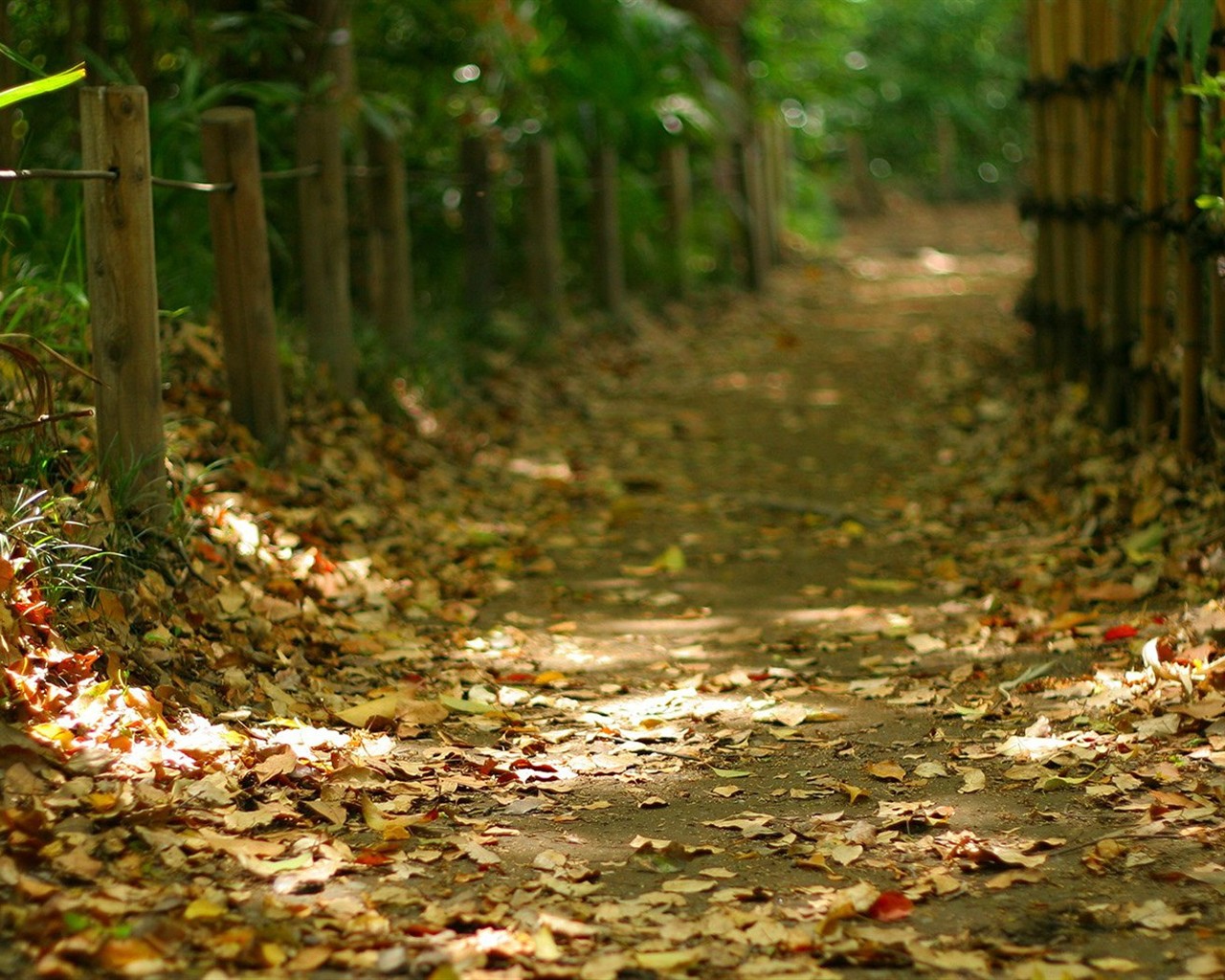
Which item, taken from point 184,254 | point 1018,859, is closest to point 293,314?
point 184,254

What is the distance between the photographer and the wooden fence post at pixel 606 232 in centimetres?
916

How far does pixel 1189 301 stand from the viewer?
175 inches

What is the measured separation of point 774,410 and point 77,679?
16.4 ft

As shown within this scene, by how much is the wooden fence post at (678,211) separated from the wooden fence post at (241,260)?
5.94 metres

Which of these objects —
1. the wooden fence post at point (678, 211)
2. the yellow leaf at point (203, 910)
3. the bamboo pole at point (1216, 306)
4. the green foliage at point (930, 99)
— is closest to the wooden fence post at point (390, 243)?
the bamboo pole at point (1216, 306)

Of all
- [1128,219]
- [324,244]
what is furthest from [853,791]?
[324,244]

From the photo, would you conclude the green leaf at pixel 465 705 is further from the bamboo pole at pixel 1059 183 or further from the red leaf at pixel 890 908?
the bamboo pole at pixel 1059 183

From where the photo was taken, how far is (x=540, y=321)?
838cm

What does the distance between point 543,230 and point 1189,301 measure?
450 centimetres

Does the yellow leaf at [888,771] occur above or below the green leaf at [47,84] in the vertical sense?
below

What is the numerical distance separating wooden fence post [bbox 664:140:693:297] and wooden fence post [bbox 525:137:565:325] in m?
2.06

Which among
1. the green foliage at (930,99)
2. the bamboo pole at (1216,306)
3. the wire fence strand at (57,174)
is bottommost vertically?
the bamboo pole at (1216,306)

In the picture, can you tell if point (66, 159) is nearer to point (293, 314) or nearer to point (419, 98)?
point (293, 314)

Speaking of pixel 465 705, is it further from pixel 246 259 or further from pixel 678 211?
pixel 678 211
